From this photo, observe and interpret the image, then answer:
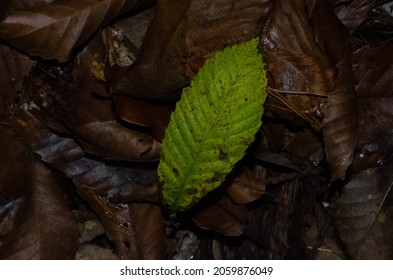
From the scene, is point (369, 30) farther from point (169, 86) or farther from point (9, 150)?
point (9, 150)

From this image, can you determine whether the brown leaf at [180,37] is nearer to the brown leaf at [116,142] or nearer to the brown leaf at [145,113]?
the brown leaf at [145,113]

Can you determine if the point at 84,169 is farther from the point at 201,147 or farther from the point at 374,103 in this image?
the point at 374,103

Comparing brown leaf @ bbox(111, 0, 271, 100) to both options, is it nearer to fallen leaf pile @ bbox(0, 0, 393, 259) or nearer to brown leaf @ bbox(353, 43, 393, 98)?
fallen leaf pile @ bbox(0, 0, 393, 259)

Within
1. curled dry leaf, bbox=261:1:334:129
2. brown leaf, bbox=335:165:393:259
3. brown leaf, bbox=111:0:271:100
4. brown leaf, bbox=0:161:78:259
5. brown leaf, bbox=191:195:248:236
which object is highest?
brown leaf, bbox=111:0:271:100

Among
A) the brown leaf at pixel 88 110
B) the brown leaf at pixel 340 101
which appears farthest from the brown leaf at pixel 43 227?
the brown leaf at pixel 340 101

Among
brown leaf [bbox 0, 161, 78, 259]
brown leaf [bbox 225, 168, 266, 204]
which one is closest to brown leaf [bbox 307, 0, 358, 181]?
brown leaf [bbox 225, 168, 266, 204]

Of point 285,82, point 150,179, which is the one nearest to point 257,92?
point 285,82

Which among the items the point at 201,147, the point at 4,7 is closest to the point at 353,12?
the point at 201,147
